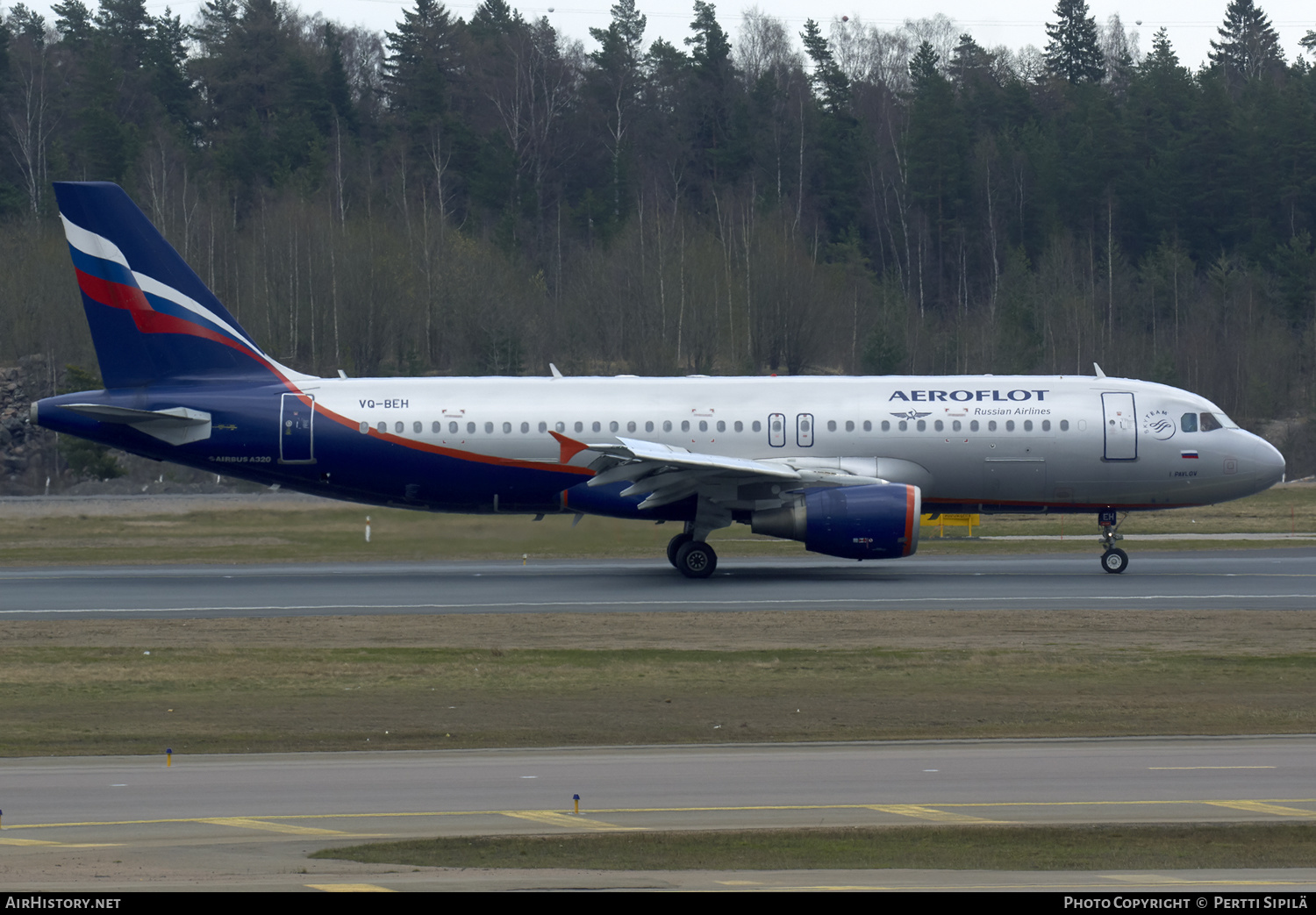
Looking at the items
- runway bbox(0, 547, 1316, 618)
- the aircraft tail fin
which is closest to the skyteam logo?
runway bbox(0, 547, 1316, 618)

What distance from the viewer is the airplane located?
29250 mm

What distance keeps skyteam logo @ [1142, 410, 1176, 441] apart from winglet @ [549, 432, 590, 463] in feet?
36.8

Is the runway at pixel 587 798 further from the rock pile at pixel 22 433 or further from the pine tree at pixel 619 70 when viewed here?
the pine tree at pixel 619 70

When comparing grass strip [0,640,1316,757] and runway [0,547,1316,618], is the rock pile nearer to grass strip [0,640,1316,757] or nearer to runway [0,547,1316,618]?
runway [0,547,1316,618]

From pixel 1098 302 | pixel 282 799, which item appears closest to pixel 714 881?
pixel 282 799

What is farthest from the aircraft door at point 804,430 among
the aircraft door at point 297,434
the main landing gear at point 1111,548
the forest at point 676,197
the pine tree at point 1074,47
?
the pine tree at point 1074,47

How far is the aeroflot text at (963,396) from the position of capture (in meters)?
29.6

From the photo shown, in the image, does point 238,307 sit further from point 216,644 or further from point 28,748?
point 28,748

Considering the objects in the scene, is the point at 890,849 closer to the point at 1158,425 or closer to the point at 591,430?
the point at 591,430

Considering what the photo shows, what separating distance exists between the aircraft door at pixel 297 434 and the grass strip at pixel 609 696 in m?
8.56

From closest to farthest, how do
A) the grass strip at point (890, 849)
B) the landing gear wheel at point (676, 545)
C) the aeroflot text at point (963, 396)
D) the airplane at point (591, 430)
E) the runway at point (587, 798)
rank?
the runway at point (587, 798)
the grass strip at point (890, 849)
the airplane at point (591, 430)
the landing gear wheel at point (676, 545)
the aeroflot text at point (963, 396)

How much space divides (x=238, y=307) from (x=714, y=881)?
228 feet

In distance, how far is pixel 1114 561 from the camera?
29.0 meters

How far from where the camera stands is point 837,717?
16.4 m
